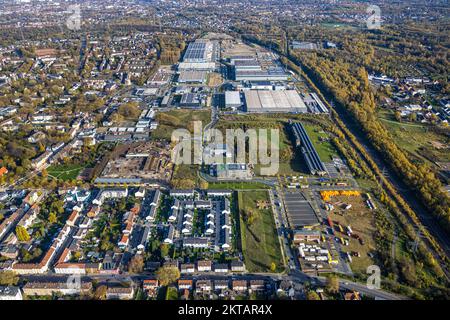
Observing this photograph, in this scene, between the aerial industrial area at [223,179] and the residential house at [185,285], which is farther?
the aerial industrial area at [223,179]

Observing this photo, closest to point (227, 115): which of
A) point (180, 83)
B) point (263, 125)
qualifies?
point (263, 125)

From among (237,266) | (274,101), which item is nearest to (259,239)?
(237,266)

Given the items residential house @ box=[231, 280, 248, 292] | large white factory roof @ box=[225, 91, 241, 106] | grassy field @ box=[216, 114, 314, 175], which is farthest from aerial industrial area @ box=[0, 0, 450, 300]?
large white factory roof @ box=[225, 91, 241, 106]

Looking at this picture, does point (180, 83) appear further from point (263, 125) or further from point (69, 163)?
point (69, 163)

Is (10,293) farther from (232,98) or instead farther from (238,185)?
(232,98)

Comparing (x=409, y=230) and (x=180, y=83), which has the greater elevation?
(x=180, y=83)

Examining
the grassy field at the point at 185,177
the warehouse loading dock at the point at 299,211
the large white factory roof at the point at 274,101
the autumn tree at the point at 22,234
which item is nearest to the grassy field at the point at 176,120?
the large white factory roof at the point at 274,101

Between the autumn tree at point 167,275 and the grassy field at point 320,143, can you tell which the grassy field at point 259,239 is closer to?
the autumn tree at point 167,275
